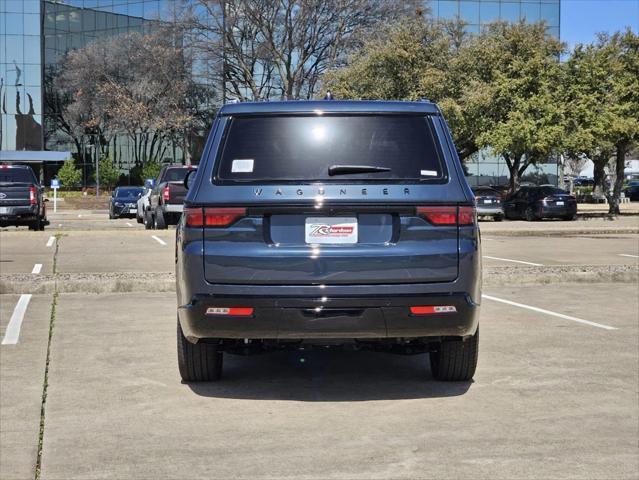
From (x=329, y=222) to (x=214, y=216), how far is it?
0.74 m

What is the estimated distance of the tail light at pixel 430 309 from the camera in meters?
5.85

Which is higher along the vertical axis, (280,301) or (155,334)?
(280,301)

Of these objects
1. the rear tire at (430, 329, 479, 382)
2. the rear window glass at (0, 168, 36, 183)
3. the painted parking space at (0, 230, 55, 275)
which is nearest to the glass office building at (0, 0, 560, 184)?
the rear window glass at (0, 168, 36, 183)

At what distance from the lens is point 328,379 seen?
274 inches

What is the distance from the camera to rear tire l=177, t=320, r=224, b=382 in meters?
6.61

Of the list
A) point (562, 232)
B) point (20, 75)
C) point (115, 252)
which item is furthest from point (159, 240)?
point (20, 75)

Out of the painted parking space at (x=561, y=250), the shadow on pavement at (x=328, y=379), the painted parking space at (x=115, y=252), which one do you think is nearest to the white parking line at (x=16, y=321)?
the shadow on pavement at (x=328, y=379)

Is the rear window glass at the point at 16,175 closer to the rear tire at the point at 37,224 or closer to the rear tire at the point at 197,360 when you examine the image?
the rear tire at the point at 37,224

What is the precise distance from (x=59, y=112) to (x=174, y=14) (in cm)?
2076

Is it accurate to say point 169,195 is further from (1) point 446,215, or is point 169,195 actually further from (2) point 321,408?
(1) point 446,215

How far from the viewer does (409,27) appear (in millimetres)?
42156

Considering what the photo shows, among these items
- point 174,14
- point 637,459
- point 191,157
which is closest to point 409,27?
point 174,14

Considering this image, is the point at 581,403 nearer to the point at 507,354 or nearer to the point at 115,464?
the point at 507,354

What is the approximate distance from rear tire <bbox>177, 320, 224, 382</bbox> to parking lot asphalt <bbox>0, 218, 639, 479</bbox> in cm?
9
